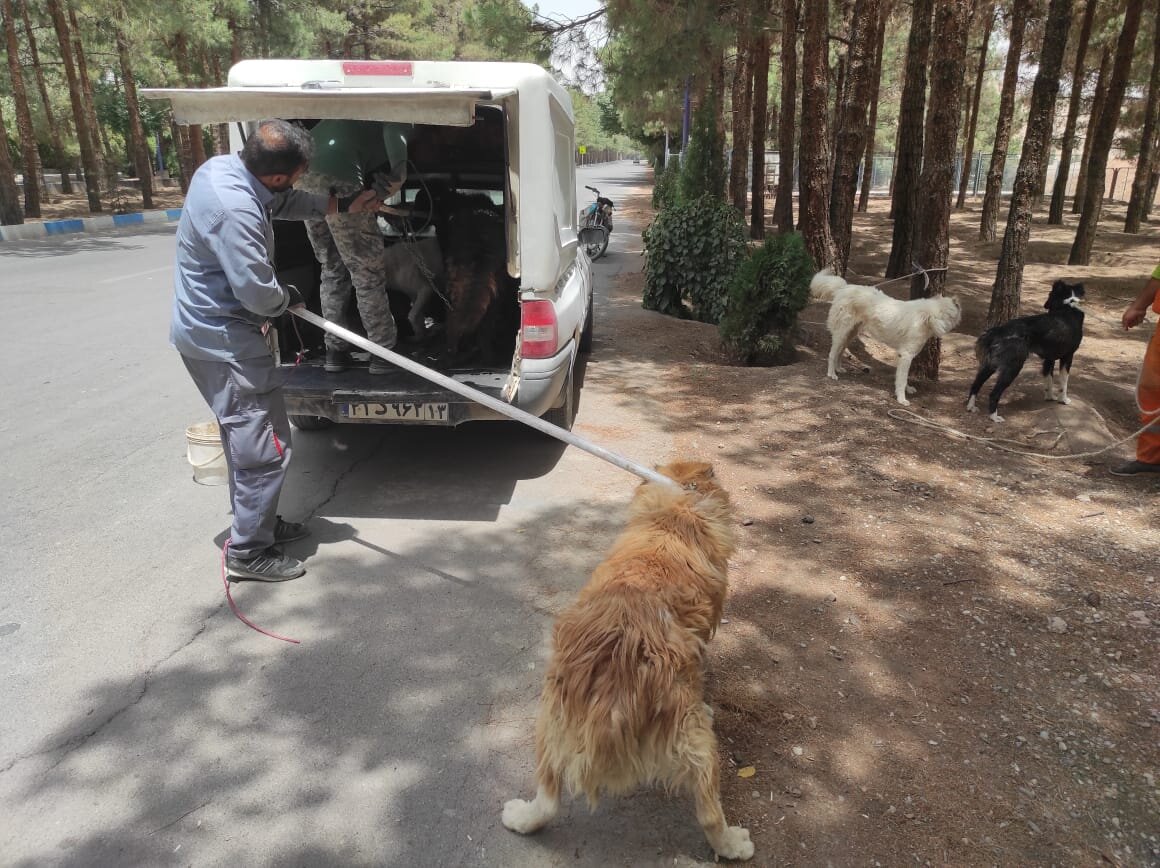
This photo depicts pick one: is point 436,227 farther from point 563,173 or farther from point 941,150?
point 941,150

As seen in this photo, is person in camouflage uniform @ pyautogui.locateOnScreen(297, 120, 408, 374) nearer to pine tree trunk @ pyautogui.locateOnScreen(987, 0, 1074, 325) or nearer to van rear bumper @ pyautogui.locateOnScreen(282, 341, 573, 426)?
van rear bumper @ pyautogui.locateOnScreen(282, 341, 573, 426)

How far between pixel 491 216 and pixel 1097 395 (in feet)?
20.2

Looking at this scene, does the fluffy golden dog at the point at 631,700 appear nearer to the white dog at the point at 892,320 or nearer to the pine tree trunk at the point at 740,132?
the white dog at the point at 892,320

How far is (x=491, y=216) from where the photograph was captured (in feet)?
20.2

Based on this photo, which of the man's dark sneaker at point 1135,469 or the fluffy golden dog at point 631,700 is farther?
the man's dark sneaker at point 1135,469

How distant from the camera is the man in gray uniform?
10.5 feet

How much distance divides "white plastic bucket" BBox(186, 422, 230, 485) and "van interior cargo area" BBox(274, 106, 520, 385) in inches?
29.4

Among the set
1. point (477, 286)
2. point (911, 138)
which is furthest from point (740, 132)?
point (477, 286)

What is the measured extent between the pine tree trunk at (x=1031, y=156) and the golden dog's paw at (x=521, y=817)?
7540 millimetres

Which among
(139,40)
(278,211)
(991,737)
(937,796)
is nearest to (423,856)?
(937,796)

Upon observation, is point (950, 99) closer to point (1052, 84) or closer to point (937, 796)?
point (1052, 84)

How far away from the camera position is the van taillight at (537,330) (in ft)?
14.3

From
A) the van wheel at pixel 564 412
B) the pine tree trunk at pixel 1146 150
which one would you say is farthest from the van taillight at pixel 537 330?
the pine tree trunk at pixel 1146 150

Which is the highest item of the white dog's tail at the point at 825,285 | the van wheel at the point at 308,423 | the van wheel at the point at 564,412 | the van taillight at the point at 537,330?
the van taillight at the point at 537,330
